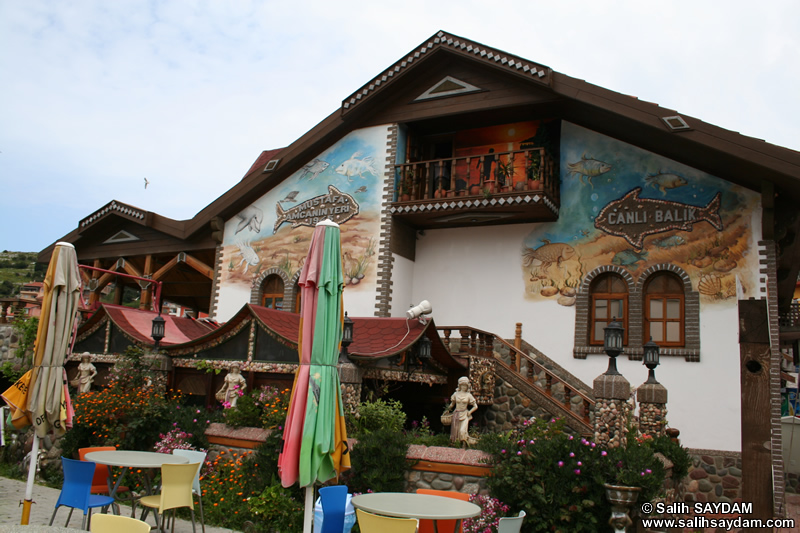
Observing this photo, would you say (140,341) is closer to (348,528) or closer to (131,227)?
(348,528)

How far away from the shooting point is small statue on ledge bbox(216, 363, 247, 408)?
38.4ft

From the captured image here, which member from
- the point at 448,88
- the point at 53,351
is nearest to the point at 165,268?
the point at 448,88

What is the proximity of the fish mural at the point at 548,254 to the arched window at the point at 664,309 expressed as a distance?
1961mm

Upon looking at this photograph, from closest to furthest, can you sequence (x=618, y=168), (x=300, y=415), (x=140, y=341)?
(x=300, y=415) → (x=140, y=341) → (x=618, y=168)

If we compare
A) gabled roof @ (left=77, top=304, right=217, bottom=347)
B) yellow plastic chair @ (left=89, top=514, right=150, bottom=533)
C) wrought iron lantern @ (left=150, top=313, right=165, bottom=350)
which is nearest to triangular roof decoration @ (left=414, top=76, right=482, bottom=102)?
gabled roof @ (left=77, top=304, right=217, bottom=347)

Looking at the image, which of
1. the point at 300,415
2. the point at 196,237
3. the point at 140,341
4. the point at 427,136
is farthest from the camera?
the point at 196,237

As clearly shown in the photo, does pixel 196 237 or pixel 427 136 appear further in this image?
pixel 196 237

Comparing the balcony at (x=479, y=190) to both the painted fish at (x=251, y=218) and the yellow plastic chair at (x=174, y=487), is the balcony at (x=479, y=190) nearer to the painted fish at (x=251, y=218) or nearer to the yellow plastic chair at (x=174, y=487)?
the painted fish at (x=251, y=218)


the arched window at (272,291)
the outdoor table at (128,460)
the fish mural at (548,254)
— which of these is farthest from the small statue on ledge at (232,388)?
the fish mural at (548,254)

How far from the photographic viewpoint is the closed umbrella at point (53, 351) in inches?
325

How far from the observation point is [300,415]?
22.7 feet

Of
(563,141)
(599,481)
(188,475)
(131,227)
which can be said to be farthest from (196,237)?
(599,481)

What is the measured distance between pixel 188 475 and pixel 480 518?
3.55 metres

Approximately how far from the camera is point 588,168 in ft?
52.0
